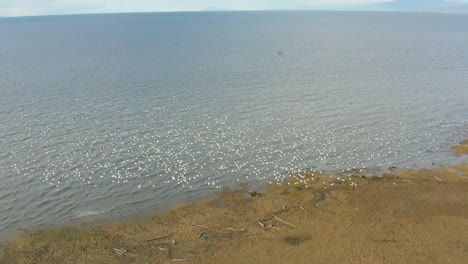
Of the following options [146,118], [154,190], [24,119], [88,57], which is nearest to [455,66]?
[146,118]

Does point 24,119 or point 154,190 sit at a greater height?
point 24,119

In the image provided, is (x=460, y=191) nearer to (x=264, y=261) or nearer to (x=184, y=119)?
(x=264, y=261)

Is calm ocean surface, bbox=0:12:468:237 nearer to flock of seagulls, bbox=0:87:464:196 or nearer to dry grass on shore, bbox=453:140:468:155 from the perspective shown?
flock of seagulls, bbox=0:87:464:196

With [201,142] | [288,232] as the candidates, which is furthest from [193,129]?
[288,232]

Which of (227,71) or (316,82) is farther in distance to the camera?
(227,71)

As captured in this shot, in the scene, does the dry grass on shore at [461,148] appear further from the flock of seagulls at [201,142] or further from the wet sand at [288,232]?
the wet sand at [288,232]

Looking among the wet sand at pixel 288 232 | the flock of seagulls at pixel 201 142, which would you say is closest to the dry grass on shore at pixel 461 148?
the flock of seagulls at pixel 201 142

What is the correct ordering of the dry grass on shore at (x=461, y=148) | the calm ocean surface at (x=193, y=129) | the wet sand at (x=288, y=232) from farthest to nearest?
the dry grass on shore at (x=461, y=148) → the calm ocean surface at (x=193, y=129) → the wet sand at (x=288, y=232)

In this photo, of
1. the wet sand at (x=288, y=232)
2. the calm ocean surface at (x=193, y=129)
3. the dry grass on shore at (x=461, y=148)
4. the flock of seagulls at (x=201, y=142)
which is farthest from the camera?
the dry grass on shore at (x=461, y=148)
